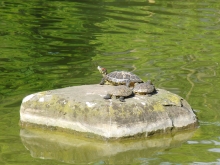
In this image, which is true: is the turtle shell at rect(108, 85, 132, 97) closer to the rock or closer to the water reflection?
the rock

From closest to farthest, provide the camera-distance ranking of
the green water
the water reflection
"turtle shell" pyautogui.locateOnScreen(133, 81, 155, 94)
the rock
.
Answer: the water reflection → the green water → the rock → "turtle shell" pyautogui.locateOnScreen(133, 81, 155, 94)

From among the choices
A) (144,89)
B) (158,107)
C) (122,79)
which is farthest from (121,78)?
(158,107)

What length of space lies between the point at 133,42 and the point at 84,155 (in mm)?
7400

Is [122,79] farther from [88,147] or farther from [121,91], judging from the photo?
[88,147]

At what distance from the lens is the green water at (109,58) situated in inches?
300

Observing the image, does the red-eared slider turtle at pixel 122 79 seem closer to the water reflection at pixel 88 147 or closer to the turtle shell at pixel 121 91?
the turtle shell at pixel 121 91

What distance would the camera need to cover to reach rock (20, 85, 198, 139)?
25.4 feet

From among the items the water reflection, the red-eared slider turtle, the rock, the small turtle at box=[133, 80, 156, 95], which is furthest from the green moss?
the red-eared slider turtle

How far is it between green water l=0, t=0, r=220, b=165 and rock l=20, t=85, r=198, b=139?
20cm

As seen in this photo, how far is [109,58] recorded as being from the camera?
1276 cm

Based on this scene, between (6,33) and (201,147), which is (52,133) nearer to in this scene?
(201,147)

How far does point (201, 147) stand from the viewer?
7.85 meters

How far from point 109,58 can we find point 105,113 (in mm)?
5100

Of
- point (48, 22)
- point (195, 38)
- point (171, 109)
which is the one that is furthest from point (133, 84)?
point (48, 22)
